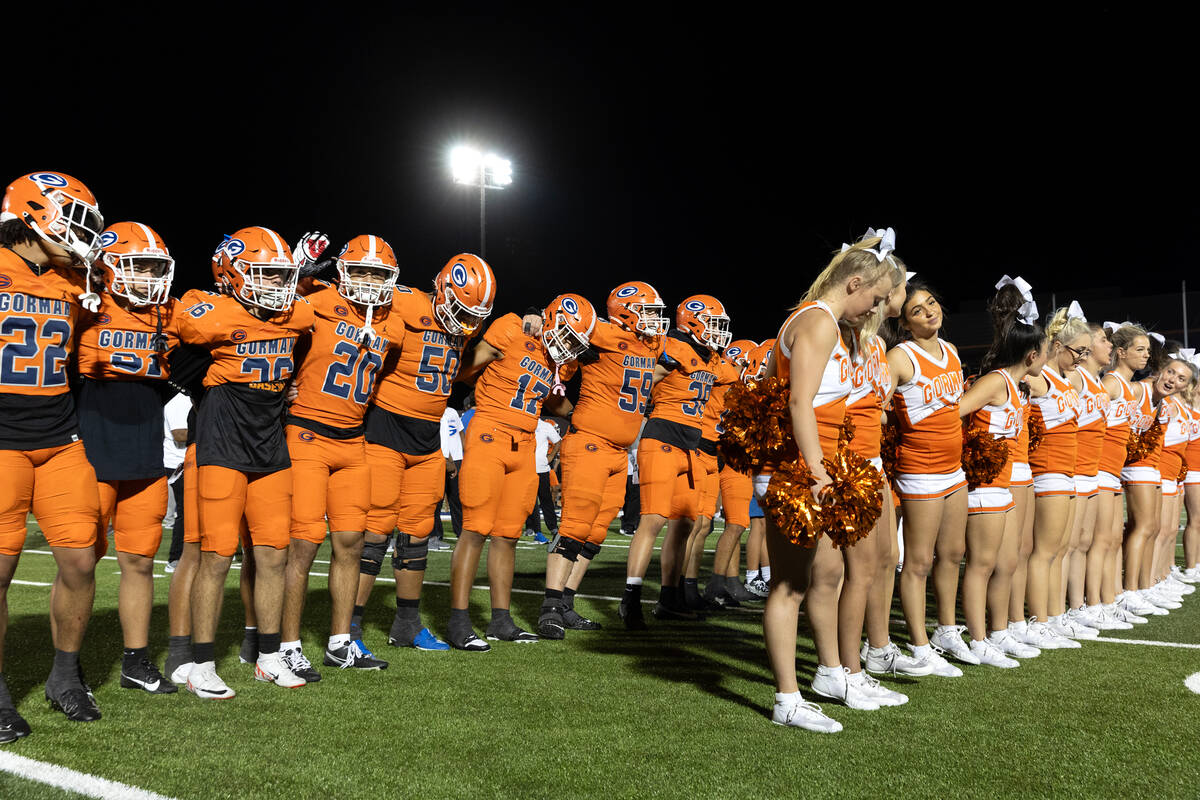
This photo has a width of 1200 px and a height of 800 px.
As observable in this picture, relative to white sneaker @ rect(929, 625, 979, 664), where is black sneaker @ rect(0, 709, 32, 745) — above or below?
below

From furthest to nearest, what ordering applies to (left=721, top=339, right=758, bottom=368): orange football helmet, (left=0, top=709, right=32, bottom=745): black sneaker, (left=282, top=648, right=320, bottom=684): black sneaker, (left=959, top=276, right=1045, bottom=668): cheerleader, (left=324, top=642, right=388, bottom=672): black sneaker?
(left=721, top=339, right=758, bottom=368): orange football helmet → (left=959, top=276, right=1045, bottom=668): cheerleader → (left=324, top=642, right=388, bottom=672): black sneaker → (left=282, top=648, right=320, bottom=684): black sneaker → (left=0, top=709, right=32, bottom=745): black sneaker

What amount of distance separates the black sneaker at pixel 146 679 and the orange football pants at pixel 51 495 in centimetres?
90

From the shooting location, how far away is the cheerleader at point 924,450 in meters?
5.59

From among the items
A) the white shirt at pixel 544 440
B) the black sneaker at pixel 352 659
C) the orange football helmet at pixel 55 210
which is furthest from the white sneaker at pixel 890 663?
the white shirt at pixel 544 440

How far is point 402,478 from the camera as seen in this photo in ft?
20.6

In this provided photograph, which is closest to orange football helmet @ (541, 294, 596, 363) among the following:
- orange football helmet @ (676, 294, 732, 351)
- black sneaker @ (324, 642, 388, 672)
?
orange football helmet @ (676, 294, 732, 351)

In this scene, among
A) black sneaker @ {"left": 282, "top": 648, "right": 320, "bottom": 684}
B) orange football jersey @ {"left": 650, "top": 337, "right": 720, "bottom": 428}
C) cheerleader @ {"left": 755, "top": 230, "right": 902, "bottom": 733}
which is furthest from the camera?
orange football jersey @ {"left": 650, "top": 337, "right": 720, "bottom": 428}

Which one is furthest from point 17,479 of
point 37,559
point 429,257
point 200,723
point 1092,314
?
point 1092,314

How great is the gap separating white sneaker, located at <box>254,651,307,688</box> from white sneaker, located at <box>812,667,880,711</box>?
2757 millimetres

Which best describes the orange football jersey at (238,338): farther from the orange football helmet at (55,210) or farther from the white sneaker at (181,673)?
the white sneaker at (181,673)

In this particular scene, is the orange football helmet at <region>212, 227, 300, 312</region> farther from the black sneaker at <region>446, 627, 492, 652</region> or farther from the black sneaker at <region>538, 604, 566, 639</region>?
the black sneaker at <region>538, 604, 566, 639</region>

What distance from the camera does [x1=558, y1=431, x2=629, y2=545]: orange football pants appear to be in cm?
721

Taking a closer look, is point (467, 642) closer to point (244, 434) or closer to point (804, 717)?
point (244, 434)

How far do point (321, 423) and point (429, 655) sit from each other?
5.51 ft
